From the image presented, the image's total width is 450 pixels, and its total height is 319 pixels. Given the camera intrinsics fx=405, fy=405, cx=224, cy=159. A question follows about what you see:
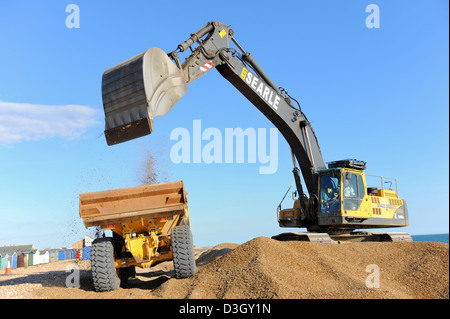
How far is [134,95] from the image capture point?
8.60 metres

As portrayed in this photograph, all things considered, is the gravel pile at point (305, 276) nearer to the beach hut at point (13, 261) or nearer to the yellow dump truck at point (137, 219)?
the yellow dump truck at point (137, 219)

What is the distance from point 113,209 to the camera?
9688 mm

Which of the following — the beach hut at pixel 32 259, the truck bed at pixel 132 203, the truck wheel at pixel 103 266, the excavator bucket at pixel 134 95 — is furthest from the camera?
the beach hut at pixel 32 259

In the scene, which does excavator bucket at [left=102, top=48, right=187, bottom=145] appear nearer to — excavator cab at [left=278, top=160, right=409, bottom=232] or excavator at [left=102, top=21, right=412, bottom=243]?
excavator at [left=102, top=21, right=412, bottom=243]

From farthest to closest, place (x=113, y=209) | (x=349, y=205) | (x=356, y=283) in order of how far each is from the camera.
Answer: (x=349, y=205)
(x=113, y=209)
(x=356, y=283)

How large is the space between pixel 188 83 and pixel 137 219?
367 centimetres

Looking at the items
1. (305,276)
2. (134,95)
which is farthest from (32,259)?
(305,276)

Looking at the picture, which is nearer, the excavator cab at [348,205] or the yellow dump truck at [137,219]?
the yellow dump truck at [137,219]

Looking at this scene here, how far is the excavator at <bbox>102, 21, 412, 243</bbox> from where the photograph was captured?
28.6ft

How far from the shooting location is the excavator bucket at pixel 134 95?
28.1ft

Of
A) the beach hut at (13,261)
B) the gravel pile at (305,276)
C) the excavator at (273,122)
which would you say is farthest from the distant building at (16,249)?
the excavator at (273,122)
